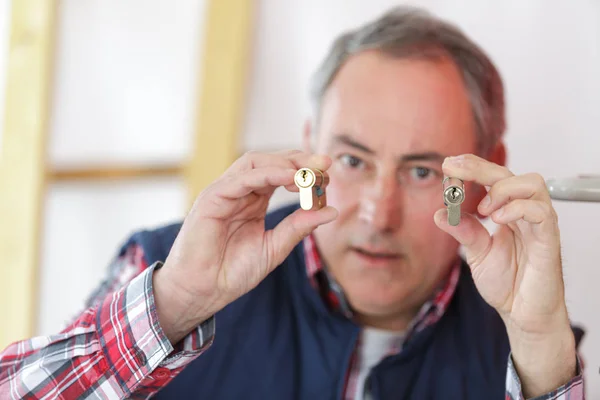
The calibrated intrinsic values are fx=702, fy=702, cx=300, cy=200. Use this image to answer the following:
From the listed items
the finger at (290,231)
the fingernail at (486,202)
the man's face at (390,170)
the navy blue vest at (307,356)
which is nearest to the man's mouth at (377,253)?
the man's face at (390,170)

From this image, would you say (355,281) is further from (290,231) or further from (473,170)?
(473,170)

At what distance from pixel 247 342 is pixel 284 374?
0.25ft

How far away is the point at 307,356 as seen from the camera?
1.11 metres

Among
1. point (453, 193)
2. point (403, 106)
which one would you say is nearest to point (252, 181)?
point (453, 193)

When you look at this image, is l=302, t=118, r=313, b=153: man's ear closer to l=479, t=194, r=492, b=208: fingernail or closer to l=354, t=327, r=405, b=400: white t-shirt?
l=354, t=327, r=405, b=400: white t-shirt

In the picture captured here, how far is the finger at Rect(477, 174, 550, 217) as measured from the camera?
2.49 feet

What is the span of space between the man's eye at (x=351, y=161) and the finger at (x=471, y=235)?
0.29 metres

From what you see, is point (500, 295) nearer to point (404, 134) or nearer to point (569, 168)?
point (404, 134)

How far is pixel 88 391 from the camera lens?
34.6 inches

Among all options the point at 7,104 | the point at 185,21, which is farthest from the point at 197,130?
the point at 7,104

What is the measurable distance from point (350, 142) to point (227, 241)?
29 centimetres

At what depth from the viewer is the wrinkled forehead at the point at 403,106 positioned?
41.9 inches

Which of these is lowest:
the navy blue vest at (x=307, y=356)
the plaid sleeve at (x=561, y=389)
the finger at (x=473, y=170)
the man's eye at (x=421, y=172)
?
the navy blue vest at (x=307, y=356)

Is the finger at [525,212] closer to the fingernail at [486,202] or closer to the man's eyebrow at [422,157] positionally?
the fingernail at [486,202]
